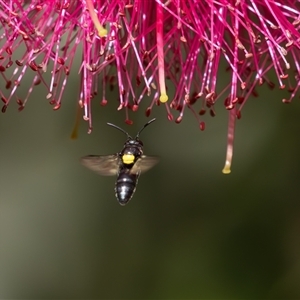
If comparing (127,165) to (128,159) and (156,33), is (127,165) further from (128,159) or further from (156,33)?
(156,33)

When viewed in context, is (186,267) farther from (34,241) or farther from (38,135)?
(38,135)

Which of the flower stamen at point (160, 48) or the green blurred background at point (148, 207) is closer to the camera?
the flower stamen at point (160, 48)

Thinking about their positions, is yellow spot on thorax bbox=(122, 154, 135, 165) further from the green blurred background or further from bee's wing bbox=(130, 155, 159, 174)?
the green blurred background

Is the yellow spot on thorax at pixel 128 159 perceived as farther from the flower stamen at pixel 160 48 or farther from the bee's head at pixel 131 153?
the flower stamen at pixel 160 48

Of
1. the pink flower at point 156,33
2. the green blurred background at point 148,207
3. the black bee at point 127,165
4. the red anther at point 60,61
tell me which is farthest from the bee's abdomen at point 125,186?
the green blurred background at point 148,207

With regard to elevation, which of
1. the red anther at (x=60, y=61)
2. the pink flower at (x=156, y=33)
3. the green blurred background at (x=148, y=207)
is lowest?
the green blurred background at (x=148, y=207)

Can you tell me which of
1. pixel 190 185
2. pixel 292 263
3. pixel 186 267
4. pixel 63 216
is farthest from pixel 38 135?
pixel 292 263

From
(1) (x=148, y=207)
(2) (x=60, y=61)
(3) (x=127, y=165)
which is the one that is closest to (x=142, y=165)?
(3) (x=127, y=165)
